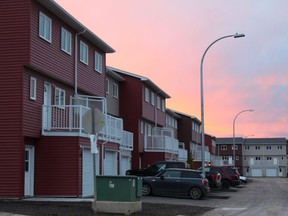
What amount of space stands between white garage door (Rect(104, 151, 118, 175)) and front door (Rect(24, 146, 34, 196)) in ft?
19.4

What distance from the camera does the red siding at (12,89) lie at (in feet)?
65.7

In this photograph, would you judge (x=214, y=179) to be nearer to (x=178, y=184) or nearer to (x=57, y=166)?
(x=178, y=184)

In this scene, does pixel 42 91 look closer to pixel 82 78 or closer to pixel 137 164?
pixel 82 78

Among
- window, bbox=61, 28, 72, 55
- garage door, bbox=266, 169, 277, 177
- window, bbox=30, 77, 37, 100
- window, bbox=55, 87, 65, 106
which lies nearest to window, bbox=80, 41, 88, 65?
window, bbox=61, 28, 72, 55

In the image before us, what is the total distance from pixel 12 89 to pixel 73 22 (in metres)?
5.54

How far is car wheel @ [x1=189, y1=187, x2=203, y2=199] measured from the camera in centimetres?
2531

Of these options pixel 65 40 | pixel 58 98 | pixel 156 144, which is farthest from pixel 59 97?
pixel 156 144

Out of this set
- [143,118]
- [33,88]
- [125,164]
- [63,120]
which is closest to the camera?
[33,88]

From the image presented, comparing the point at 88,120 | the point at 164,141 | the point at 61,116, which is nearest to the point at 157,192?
the point at 61,116

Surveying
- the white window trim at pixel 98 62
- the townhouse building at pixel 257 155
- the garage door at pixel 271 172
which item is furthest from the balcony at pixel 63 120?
the garage door at pixel 271 172

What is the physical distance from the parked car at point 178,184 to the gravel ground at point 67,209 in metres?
5.58

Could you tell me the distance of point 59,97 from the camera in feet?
79.5

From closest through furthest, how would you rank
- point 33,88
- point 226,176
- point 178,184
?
point 33,88
point 178,184
point 226,176

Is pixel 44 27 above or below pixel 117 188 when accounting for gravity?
above
